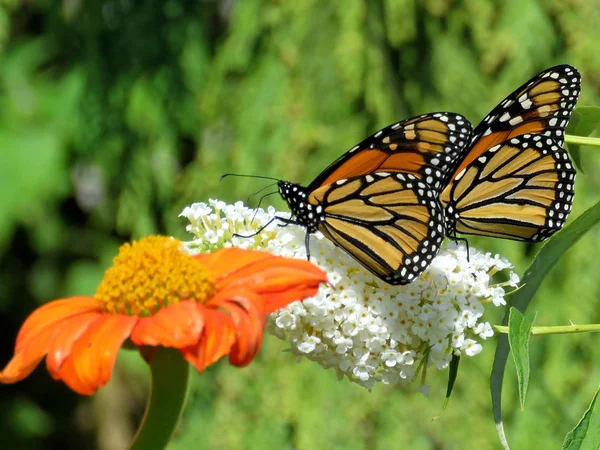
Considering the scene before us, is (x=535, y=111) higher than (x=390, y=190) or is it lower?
higher

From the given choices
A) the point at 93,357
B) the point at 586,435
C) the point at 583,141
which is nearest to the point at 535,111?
the point at 583,141

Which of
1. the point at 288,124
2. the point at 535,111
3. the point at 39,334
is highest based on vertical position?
the point at 535,111

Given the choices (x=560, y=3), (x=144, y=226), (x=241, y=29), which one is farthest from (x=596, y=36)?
(x=144, y=226)

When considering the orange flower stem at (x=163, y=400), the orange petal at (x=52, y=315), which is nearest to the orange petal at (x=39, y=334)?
the orange petal at (x=52, y=315)

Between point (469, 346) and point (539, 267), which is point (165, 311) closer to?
point (469, 346)

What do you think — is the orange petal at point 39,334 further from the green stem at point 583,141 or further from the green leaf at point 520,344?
the green stem at point 583,141

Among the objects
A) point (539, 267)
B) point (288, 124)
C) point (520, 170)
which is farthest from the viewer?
point (288, 124)

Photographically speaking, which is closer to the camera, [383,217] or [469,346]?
[469,346]
